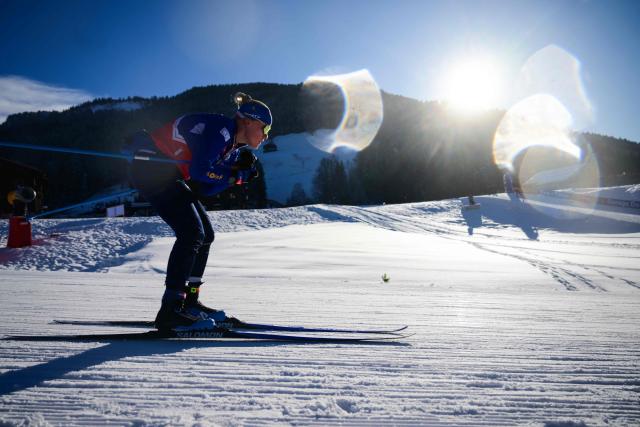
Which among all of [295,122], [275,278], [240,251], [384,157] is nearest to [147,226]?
[240,251]

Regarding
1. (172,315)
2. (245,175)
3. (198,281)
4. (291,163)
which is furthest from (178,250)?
(291,163)

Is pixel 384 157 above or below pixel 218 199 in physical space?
above

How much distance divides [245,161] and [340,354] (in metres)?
1.83

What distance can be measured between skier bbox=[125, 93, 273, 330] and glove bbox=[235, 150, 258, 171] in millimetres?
91

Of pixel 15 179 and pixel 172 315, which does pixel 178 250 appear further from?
pixel 15 179

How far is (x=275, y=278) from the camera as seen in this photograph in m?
6.28

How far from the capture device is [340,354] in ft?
7.53

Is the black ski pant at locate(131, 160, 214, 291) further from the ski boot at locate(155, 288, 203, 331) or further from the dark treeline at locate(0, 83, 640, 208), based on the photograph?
the dark treeline at locate(0, 83, 640, 208)

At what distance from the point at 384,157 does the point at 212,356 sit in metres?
64.7

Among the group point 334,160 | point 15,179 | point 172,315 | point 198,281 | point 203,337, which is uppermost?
point 334,160

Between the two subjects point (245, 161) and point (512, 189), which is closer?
point (245, 161)

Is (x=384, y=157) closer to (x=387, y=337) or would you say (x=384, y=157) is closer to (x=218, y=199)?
(x=218, y=199)

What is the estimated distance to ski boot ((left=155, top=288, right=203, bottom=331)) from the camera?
2682 mm

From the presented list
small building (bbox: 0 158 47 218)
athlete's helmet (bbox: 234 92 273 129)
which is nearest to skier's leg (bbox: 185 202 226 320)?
athlete's helmet (bbox: 234 92 273 129)
